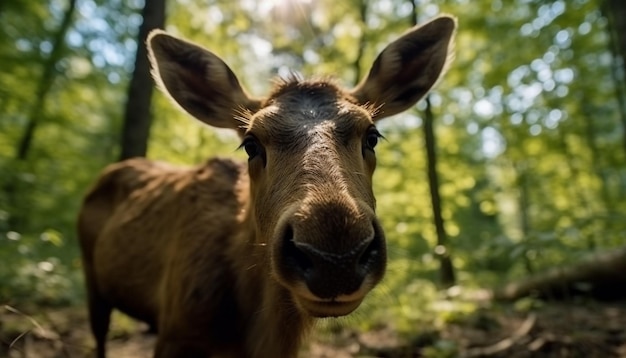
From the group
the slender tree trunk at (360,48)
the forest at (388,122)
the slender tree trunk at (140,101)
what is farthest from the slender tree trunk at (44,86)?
the slender tree trunk at (360,48)

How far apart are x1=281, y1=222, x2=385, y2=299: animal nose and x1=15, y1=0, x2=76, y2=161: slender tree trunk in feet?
41.3

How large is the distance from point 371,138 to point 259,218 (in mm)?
983

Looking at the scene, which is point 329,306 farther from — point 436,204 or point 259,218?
point 436,204

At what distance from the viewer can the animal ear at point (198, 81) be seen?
4.23 metres

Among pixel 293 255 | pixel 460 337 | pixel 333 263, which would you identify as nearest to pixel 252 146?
pixel 293 255

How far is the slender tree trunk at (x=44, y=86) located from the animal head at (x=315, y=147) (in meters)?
10.4

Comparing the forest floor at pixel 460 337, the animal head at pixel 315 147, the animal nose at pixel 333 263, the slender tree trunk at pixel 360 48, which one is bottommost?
the forest floor at pixel 460 337

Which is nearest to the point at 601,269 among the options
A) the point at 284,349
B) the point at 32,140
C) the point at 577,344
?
the point at 577,344

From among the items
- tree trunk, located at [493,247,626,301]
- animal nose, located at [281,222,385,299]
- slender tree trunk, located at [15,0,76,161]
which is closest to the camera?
animal nose, located at [281,222,385,299]

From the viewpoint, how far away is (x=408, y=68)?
14.5 ft

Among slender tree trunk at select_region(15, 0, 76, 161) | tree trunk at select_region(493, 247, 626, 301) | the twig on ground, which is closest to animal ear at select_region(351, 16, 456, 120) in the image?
the twig on ground

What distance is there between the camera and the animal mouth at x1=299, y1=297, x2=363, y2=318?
2.30 m

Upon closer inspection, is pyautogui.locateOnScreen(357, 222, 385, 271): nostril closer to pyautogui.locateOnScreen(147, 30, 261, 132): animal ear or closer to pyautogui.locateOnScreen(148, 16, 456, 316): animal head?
pyautogui.locateOnScreen(148, 16, 456, 316): animal head

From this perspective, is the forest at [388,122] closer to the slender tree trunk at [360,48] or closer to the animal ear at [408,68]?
the slender tree trunk at [360,48]
